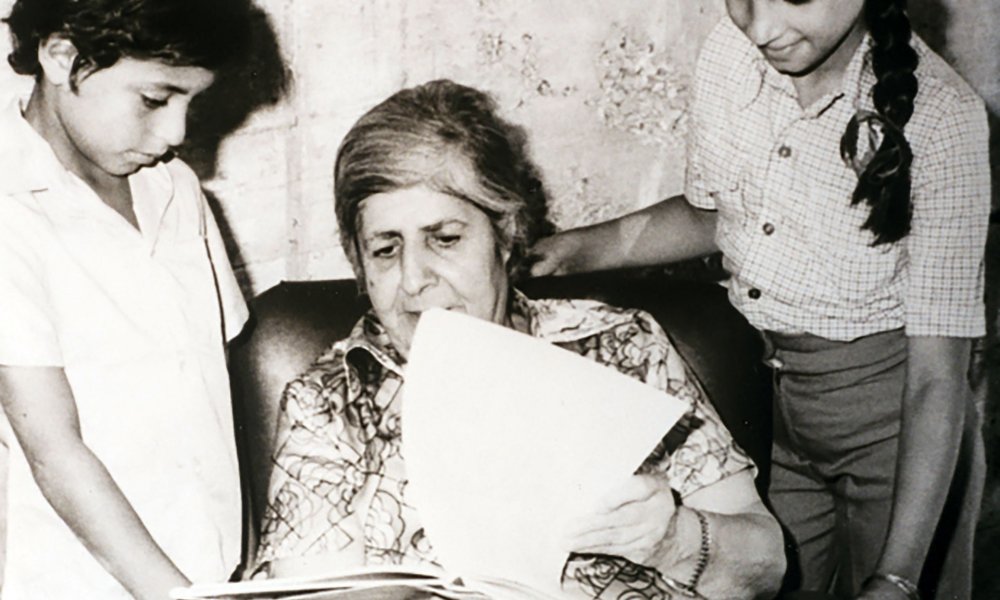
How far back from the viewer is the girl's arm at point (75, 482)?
4.40ft

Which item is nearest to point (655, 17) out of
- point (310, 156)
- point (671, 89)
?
point (671, 89)

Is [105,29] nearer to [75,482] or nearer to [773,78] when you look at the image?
[75,482]

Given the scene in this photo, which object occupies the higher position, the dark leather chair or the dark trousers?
the dark leather chair

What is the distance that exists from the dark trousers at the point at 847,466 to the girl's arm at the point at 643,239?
0.57 feet

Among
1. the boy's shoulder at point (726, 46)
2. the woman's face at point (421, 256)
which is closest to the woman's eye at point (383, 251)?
the woman's face at point (421, 256)

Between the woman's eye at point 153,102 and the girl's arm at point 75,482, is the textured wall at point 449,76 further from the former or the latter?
the girl's arm at point 75,482

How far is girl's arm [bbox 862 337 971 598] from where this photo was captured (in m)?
1.62

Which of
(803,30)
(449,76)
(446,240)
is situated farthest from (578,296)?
(803,30)

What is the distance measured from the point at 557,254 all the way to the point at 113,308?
0.60 m

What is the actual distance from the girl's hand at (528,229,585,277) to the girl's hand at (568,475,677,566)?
0.30 m

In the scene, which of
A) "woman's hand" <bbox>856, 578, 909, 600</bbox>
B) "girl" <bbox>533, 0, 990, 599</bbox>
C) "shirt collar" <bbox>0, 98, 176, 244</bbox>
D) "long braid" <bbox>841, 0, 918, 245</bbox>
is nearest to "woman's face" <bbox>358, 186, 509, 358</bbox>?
"girl" <bbox>533, 0, 990, 599</bbox>

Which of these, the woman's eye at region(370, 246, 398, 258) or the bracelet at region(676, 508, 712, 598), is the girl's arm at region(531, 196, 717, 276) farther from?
the bracelet at region(676, 508, 712, 598)

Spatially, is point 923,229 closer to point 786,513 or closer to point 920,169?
point 920,169

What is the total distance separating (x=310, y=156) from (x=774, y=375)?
0.73 m
